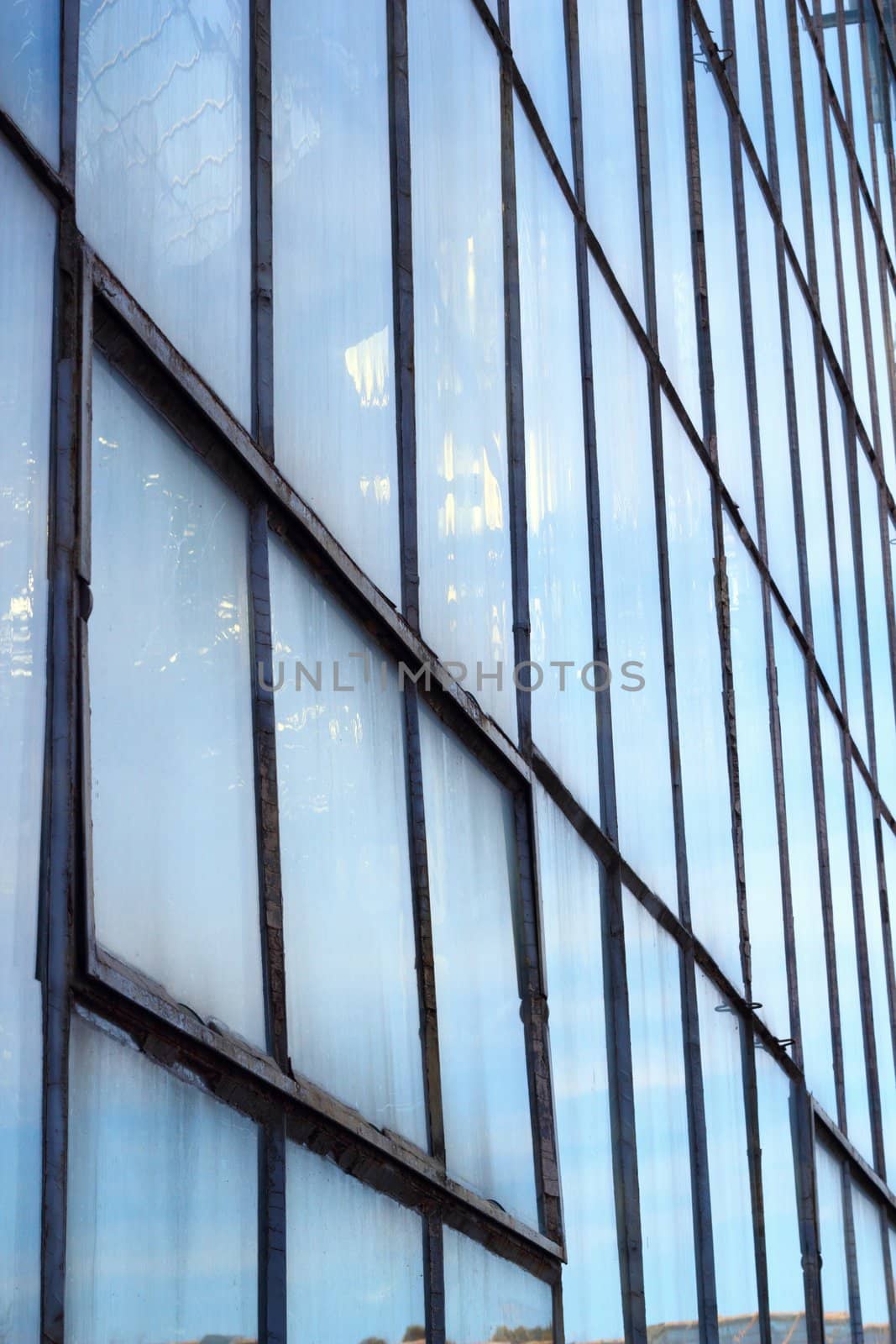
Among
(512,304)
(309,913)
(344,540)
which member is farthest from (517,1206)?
(512,304)

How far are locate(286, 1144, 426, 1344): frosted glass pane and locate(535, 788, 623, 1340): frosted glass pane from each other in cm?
260

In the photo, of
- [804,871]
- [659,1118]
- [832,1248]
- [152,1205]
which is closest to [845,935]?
[804,871]

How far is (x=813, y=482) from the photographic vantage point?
2186 centimetres

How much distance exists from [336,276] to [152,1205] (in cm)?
512

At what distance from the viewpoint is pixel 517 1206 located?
425 inches

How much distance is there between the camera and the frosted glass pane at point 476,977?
10.2 m

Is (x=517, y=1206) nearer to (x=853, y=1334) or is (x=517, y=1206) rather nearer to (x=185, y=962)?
(x=185, y=962)

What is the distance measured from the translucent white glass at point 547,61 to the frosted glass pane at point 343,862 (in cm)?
577

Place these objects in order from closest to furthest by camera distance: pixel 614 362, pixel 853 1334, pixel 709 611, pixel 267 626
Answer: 1. pixel 267 626
2. pixel 614 362
3. pixel 709 611
4. pixel 853 1334

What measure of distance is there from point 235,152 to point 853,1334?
44.5ft

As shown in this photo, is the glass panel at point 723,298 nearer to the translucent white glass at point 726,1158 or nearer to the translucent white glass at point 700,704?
the translucent white glass at point 700,704

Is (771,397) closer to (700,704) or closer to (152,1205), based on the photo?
(700,704)

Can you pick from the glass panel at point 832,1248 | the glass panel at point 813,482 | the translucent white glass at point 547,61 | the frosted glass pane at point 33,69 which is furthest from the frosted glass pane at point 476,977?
the glass panel at point 813,482

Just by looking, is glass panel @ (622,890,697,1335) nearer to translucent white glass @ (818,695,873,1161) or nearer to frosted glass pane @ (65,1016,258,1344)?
translucent white glass @ (818,695,873,1161)
